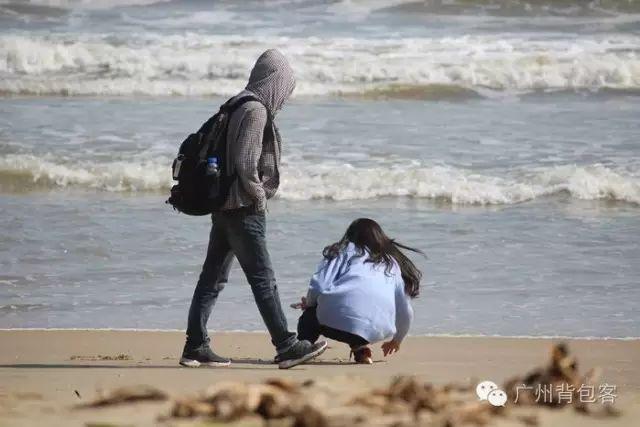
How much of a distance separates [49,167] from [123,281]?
15.0 ft

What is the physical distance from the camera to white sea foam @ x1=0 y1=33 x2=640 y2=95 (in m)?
17.8

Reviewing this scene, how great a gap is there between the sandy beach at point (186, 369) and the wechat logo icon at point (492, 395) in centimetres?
13

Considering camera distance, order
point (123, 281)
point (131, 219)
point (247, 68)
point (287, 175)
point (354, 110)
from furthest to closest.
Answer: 1. point (247, 68)
2. point (354, 110)
3. point (287, 175)
4. point (131, 219)
5. point (123, 281)

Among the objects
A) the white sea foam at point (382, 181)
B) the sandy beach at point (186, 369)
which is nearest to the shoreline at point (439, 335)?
the sandy beach at point (186, 369)

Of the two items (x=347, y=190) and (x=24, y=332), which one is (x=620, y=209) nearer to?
(x=347, y=190)

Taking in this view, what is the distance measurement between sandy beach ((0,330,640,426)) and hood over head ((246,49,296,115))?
1.08m

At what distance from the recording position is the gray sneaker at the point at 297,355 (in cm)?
563

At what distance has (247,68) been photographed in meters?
19.0

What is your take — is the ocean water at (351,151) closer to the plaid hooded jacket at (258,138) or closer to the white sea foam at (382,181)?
the white sea foam at (382,181)

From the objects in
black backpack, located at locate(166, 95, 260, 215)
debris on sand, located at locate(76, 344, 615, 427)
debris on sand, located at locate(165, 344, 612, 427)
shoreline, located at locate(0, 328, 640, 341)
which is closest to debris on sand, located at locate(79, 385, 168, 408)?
debris on sand, located at locate(76, 344, 615, 427)

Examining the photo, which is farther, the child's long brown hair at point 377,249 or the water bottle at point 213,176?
the child's long brown hair at point 377,249

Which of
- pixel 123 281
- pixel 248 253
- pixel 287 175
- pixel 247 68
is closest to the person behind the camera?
pixel 248 253

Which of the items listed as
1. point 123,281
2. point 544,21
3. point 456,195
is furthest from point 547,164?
point 544,21

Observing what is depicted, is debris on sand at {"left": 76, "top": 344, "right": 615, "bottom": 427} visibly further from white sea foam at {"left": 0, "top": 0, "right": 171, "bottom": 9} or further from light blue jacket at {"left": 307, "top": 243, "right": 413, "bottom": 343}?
white sea foam at {"left": 0, "top": 0, "right": 171, "bottom": 9}
